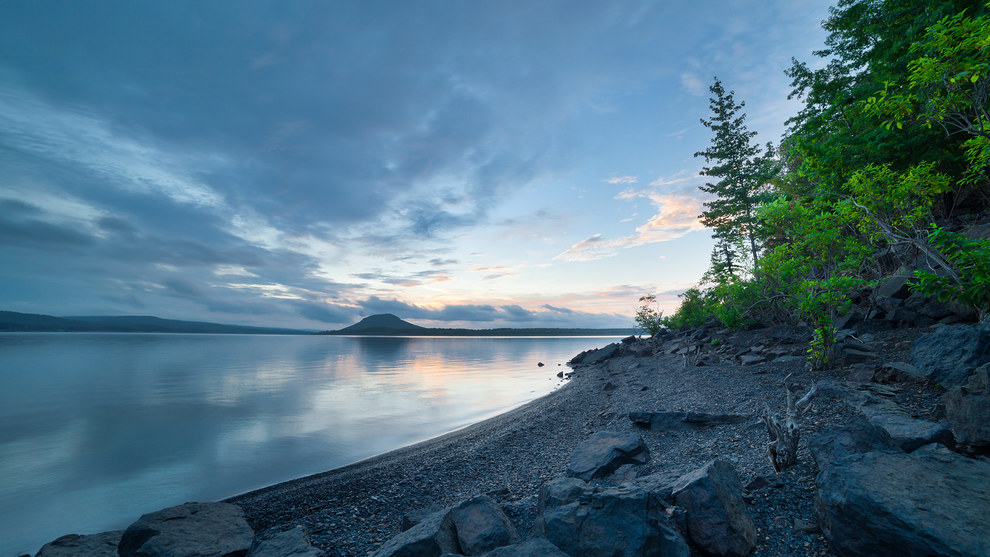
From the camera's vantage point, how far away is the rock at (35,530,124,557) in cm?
568

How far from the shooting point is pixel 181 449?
14648 mm

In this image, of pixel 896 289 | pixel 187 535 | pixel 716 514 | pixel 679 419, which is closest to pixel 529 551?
pixel 716 514

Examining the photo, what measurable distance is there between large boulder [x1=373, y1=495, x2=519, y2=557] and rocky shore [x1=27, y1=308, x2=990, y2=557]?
0.02 m

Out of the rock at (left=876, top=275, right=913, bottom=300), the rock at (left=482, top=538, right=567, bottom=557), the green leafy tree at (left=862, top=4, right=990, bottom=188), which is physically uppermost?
the green leafy tree at (left=862, top=4, right=990, bottom=188)

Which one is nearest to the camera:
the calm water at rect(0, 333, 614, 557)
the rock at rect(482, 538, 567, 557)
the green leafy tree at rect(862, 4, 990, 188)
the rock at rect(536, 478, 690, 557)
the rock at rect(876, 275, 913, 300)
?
the rock at rect(482, 538, 567, 557)

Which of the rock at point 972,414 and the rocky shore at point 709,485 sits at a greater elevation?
the rock at point 972,414

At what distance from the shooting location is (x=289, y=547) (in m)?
5.33

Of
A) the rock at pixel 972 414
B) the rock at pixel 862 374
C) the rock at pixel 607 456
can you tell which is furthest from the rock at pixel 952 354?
the rock at pixel 607 456

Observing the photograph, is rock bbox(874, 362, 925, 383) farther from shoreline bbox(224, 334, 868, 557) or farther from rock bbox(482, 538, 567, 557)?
rock bbox(482, 538, 567, 557)

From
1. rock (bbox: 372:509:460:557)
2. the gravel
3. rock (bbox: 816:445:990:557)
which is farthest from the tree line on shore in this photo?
rock (bbox: 372:509:460:557)

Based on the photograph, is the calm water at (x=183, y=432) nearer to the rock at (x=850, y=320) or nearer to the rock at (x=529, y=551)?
the rock at (x=529, y=551)

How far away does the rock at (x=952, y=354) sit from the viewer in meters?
6.29

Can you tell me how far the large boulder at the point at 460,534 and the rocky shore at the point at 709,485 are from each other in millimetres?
23

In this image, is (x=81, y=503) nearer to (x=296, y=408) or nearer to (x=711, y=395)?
(x=296, y=408)
